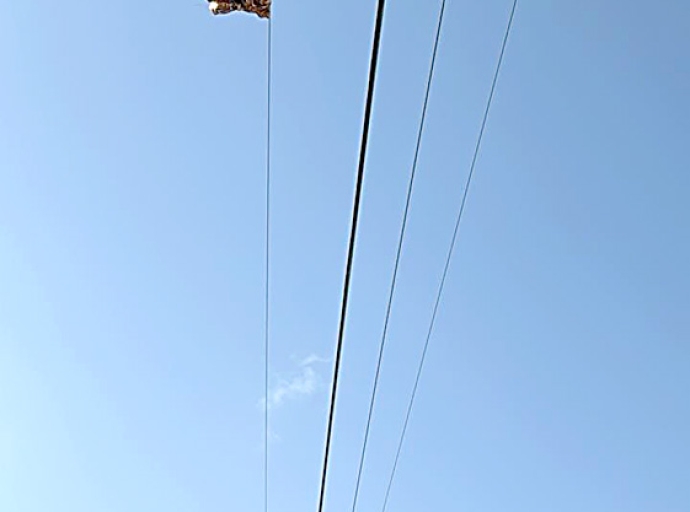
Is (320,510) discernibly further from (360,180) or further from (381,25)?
(381,25)

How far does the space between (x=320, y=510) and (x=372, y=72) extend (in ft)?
18.7

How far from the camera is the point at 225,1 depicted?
11219 millimetres

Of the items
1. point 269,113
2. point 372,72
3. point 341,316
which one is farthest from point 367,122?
point 269,113

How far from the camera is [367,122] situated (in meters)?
5.33

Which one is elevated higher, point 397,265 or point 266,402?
point 266,402

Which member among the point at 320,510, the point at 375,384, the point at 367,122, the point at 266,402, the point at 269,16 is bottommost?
the point at 320,510

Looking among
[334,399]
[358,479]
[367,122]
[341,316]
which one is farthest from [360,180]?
[358,479]

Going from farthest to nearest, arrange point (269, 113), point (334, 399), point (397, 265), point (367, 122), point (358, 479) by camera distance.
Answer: point (358, 479)
point (269, 113)
point (397, 265)
point (334, 399)
point (367, 122)

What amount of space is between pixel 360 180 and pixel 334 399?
270 centimetres

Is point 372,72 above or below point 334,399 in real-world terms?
above

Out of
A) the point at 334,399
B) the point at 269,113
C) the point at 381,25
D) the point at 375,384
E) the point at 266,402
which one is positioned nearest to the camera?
the point at 381,25

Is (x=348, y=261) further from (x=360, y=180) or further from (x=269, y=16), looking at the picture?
(x=269, y=16)

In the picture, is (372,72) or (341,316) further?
(341,316)

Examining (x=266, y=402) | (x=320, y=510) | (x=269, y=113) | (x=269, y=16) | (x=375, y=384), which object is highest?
(x=269, y=16)
